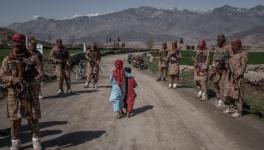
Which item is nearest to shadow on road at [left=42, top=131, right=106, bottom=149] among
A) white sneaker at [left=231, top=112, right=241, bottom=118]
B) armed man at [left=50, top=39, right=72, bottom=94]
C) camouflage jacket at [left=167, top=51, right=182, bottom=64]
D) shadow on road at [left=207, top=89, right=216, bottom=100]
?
white sneaker at [left=231, top=112, right=241, bottom=118]

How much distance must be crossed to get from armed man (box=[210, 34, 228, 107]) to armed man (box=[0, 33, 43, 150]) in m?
6.36

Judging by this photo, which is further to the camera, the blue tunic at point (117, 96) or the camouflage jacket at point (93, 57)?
the camouflage jacket at point (93, 57)

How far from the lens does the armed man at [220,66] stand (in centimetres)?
1356

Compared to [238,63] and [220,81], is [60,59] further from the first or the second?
[238,63]

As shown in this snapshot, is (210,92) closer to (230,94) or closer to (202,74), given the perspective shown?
(202,74)

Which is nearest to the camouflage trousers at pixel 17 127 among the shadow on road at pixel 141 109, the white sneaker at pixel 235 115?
the shadow on road at pixel 141 109

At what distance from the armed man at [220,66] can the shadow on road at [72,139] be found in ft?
15.6

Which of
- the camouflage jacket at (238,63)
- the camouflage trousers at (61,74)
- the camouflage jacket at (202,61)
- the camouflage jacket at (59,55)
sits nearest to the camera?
the camouflage jacket at (238,63)

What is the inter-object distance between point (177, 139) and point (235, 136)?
1.34 m

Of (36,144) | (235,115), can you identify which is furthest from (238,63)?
(36,144)

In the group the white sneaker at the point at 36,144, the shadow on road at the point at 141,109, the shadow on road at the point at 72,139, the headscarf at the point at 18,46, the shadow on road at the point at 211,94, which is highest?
the headscarf at the point at 18,46

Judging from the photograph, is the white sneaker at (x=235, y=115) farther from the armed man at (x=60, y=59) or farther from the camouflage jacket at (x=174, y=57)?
the armed man at (x=60, y=59)

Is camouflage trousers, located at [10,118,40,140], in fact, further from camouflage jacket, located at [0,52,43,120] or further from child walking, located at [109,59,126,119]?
child walking, located at [109,59,126,119]

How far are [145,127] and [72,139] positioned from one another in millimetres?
1986
